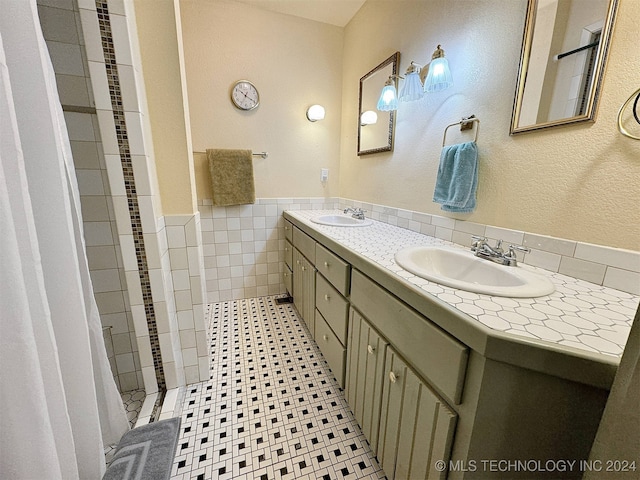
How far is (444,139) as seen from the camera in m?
1.31

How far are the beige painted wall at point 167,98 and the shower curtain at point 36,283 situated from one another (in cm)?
39

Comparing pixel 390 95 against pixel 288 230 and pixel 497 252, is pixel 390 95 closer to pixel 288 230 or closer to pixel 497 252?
pixel 497 252

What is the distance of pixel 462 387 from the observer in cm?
55

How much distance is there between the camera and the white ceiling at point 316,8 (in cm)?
185

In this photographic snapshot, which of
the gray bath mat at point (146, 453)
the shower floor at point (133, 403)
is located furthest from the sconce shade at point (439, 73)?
the shower floor at point (133, 403)

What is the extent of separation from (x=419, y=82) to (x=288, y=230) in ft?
4.66

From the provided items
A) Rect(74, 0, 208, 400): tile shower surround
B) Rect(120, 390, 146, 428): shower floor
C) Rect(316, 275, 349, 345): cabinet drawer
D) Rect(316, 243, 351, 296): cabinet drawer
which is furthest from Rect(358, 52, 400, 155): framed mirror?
Rect(120, 390, 146, 428): shower floor

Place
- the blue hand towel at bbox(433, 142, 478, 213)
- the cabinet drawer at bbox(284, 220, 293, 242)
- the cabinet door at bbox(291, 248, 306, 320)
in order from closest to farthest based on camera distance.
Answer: the blue hand towel at bbox(433, 142, 478, 213), the cabinet door at bbox(291, 248, 306, 320), the cabinet drawer at bbox(284, 220, 293, 242)

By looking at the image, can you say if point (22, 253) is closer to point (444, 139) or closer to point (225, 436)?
point (225, 436)

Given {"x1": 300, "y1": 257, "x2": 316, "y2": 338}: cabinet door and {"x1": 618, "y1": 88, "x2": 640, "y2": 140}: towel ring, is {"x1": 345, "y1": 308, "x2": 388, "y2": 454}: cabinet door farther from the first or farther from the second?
{"x1": 618, "y1": 88, "x2": 640, "y2": 140}: towel ring

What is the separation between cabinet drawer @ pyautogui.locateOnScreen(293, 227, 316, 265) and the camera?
155 cm

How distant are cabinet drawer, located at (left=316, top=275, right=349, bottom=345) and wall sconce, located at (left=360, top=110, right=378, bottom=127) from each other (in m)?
1.28

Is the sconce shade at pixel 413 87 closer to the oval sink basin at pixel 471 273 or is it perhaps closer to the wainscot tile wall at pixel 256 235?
the wainscot tile wall at pixel 256 235

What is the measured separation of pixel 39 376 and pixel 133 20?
4.21 ft
